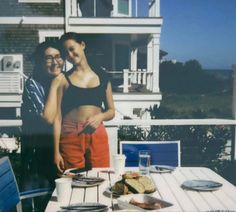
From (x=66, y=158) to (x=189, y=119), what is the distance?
131cm

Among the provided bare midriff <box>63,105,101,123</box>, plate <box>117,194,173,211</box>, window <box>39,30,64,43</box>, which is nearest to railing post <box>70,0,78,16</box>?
window <box>39,30,64,43</box>

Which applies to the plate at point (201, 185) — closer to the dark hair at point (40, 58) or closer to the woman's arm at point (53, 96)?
the woman's arm at point (53, 96)

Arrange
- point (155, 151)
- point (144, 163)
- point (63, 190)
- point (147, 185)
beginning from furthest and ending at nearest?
point (155, 151)
point (144, 163)
point (147, 185)
point (63, 190)

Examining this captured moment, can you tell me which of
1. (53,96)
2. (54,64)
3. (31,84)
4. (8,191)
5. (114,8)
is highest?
(114,8)

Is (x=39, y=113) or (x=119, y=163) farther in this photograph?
(x=39, y=113)

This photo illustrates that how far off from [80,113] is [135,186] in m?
2.08

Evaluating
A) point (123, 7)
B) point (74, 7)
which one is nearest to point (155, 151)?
point (123, 7)

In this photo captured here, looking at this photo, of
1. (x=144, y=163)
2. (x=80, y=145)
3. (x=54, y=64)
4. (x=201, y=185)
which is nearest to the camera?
(x=201, y=185)

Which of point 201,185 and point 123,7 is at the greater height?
point 123,7

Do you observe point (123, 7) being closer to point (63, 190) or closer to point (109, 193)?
point (109, 193)

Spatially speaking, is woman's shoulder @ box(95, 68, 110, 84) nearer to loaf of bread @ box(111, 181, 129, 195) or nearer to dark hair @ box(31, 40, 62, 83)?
dark hair @ box(31, 40, 62, 83)

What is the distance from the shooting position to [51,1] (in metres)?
4.20

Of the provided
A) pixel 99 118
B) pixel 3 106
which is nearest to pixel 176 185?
pixel 99 118

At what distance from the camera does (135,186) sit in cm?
216
